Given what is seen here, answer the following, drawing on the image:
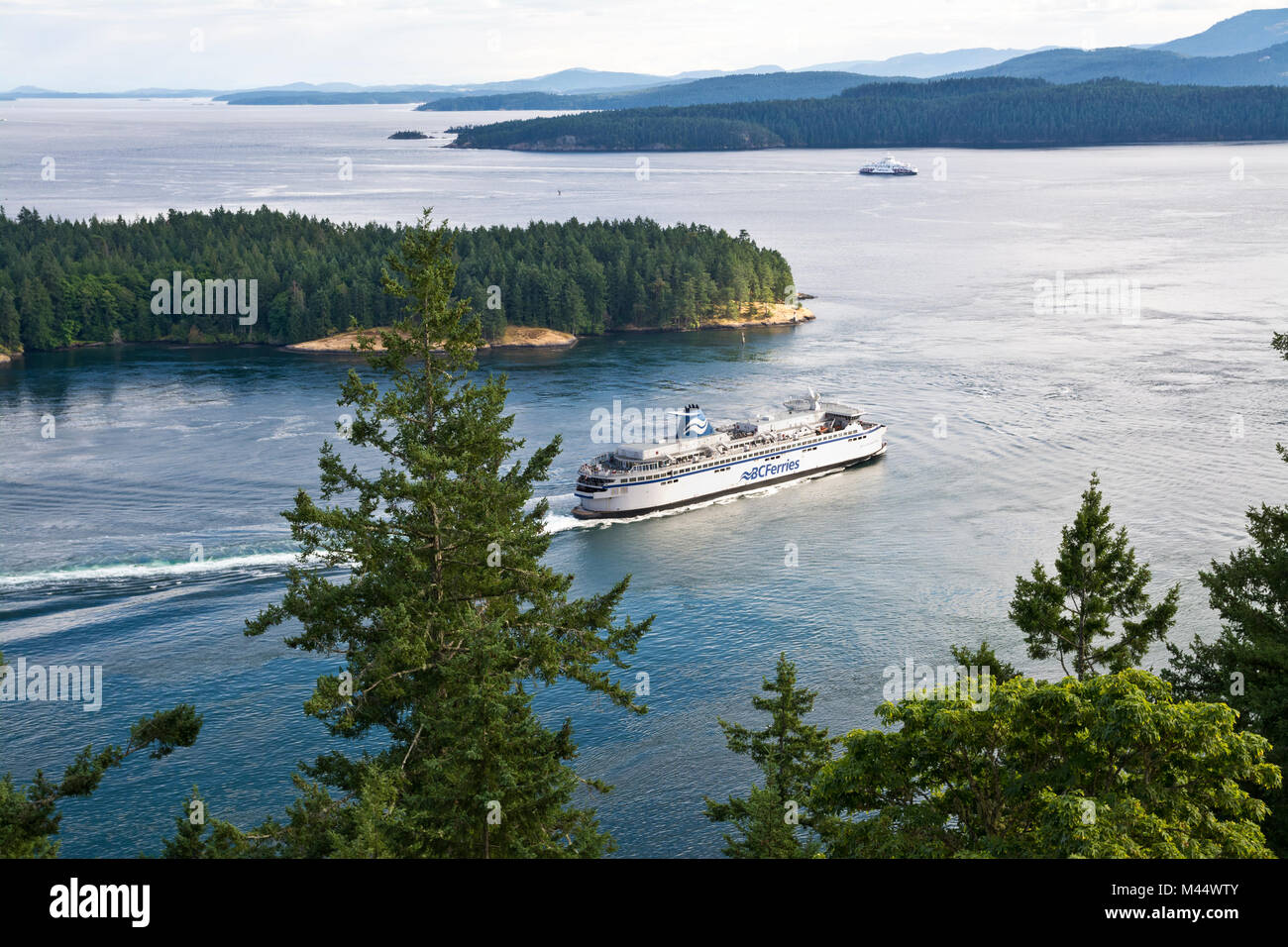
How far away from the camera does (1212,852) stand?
59.0ft

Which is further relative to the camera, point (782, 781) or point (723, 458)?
point (723, 458)

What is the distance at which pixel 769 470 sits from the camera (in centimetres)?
8069

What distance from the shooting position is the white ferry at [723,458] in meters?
73.0

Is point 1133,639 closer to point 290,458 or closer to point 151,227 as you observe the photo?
point 290,458

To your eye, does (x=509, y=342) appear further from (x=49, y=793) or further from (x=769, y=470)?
(x=49, y=793)

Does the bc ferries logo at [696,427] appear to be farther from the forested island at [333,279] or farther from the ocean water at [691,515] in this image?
the forested island at [333,279]

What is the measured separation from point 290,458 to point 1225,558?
5400cm

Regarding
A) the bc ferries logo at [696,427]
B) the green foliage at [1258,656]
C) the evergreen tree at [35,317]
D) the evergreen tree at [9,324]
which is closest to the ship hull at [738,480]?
the bc ferries logo at [696,427]

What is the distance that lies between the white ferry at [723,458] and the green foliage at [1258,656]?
141 ft

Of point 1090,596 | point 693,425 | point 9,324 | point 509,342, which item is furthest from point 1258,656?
point 9,324

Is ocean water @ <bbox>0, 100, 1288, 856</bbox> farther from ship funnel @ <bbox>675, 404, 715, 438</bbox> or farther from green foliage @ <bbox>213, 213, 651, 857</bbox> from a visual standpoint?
green foliage @ <bbox>213, 213, 651, 857</bbox>

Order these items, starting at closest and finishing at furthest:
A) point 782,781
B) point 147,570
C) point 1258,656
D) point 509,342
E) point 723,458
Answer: point 1258,656, point 782,781, point 147,570, point 723,458, point 509,342

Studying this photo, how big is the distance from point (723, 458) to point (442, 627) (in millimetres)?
51218

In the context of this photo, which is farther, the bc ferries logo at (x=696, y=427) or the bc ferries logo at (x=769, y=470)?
the bc ferries logo at (x=769, y=470)
